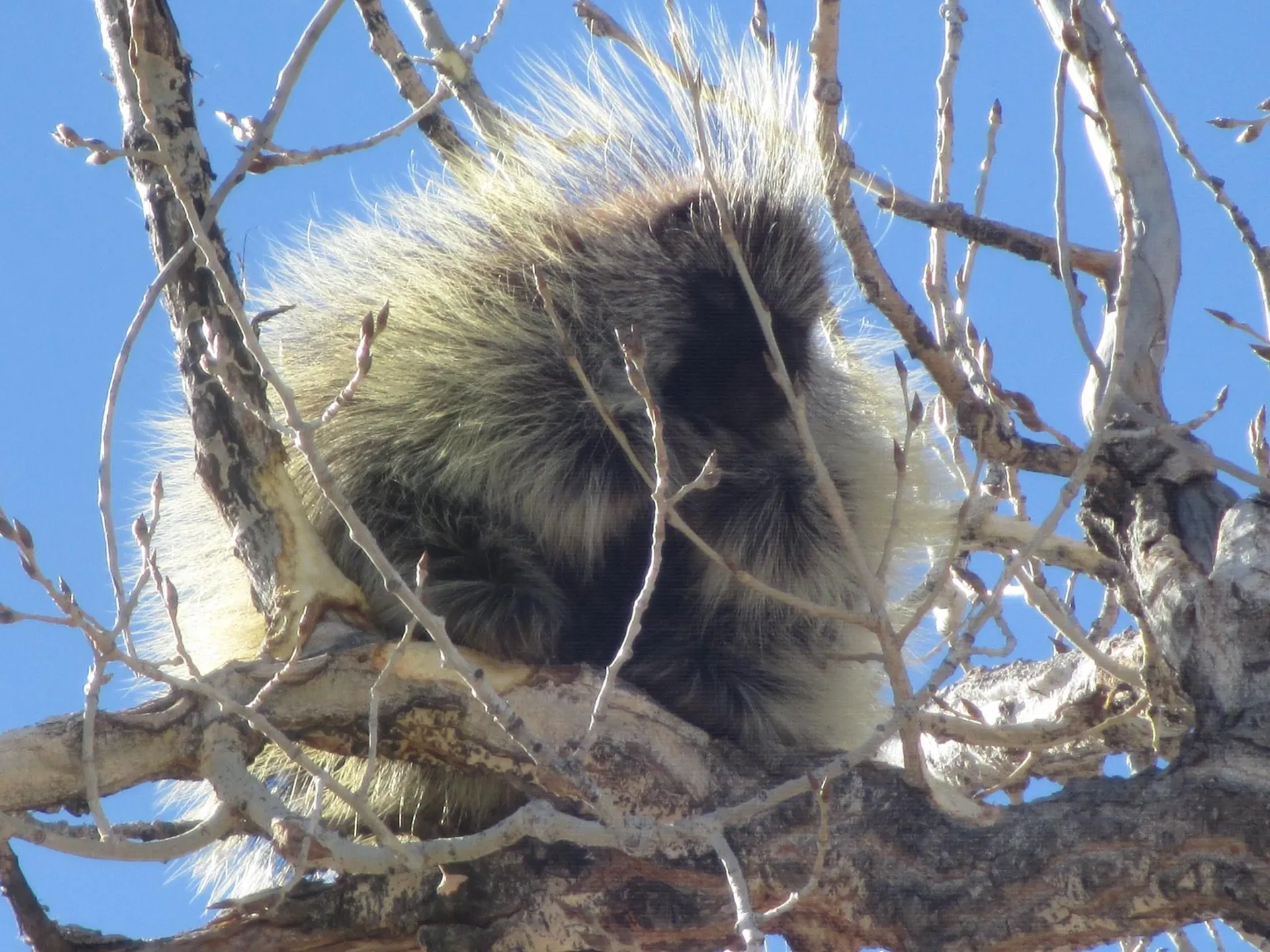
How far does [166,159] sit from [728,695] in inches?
55.2

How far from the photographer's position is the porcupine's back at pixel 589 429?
8.36ft

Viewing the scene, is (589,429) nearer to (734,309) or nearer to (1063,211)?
(734,309)

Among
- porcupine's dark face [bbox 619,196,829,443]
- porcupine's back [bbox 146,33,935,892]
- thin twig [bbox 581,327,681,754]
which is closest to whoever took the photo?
thin twig [bbox 581,327,681,754]

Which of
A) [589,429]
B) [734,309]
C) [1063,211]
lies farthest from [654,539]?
[734,309]

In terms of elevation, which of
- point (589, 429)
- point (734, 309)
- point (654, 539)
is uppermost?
point (734, 309)

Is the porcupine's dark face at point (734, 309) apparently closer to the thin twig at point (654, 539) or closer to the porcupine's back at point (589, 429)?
the porcupine's back at point (589, 429)

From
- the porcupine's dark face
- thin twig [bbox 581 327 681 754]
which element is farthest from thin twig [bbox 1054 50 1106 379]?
the porcupine's dark face

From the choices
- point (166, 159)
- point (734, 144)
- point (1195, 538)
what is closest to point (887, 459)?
point (734, 144)

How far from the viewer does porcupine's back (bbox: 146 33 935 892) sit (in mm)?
2549

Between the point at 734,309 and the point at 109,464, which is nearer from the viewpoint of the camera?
the point at 109,464

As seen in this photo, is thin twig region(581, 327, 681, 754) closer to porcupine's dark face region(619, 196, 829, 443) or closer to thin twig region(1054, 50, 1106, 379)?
thin twig region(1054, 50, 1106, 379)

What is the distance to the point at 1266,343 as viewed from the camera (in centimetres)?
214

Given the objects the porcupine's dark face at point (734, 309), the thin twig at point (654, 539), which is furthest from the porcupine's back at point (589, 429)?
the thin twig at point (654, 539)

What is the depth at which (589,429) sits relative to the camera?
9.20ft
